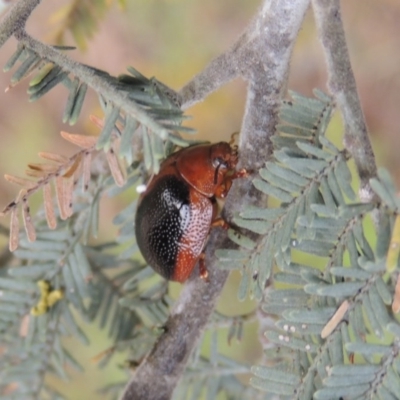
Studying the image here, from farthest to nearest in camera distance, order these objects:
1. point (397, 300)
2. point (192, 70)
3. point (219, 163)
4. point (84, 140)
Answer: point (192, 70)
point (219, 163)
point (84, 140)
point (397, 300)

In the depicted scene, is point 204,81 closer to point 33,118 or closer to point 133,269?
point 133,269

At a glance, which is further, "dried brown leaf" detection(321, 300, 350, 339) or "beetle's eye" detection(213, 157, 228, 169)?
"beetle's eye" detection(213, 157, 228, 169)

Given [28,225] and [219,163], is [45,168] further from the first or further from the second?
[219,163]

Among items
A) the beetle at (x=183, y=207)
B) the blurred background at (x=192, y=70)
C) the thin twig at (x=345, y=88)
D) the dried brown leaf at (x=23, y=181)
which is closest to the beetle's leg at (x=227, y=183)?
the beetle at (x=183, y=207)

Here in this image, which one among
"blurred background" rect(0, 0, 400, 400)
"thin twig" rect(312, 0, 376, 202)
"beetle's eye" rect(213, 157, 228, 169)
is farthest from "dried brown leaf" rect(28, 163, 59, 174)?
"blurred background" rect(0, 0, 400, 400)

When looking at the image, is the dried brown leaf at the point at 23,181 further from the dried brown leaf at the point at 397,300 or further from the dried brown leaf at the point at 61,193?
the dried brown leaf at the point at 397,300

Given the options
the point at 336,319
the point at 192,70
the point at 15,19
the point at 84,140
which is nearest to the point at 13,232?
the point at 84,140

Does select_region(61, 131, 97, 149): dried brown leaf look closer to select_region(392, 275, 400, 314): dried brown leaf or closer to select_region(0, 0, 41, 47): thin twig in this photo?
select_region(0, 0, 41, 47): thin twig

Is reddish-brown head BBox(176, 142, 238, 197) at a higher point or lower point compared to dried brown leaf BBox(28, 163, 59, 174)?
higher
